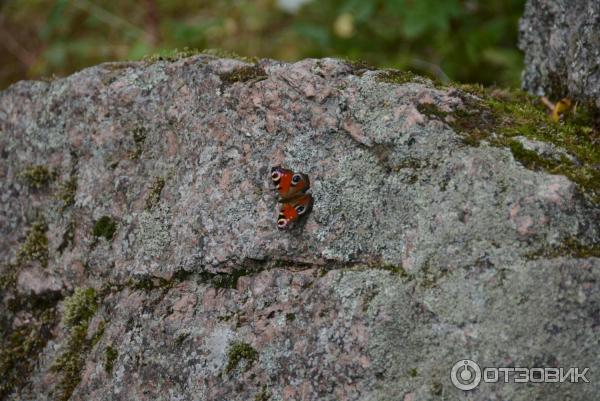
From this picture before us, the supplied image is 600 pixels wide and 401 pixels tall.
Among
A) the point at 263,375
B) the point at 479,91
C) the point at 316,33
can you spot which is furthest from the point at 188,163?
the point at 316,33

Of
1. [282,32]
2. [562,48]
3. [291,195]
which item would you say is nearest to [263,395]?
[291,195]

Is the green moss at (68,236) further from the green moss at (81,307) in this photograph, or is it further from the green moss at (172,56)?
the green moss at (172,56)

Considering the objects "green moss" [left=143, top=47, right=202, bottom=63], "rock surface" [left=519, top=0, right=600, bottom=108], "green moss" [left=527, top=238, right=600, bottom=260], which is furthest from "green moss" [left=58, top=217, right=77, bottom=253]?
"rock surface" [left=519, top=0, right=600, bottom=108]

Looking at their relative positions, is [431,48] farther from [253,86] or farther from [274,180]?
[274,180]

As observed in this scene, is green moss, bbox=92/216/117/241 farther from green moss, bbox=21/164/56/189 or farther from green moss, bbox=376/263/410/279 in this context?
green moss, bbox=376/263/410/279

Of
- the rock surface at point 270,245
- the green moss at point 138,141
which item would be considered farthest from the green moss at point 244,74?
the green moss at point 138,141

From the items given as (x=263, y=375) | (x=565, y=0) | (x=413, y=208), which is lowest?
(x=263, y=375)

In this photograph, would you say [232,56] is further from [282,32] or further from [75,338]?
[282,32]
